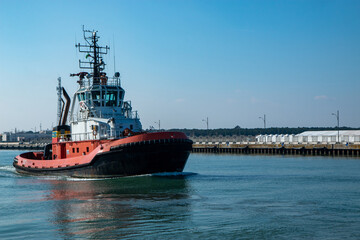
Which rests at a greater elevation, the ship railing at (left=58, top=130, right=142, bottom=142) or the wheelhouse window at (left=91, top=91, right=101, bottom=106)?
the wheelhouse window at (left=91, top=91, right=101, bottom=106)

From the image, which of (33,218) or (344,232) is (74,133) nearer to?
(33,218)

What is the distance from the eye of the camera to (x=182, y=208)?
71.8ft

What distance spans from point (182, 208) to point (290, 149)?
5431 cm

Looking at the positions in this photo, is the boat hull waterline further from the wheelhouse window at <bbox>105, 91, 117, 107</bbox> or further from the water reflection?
the wheelhouse window at <bbox>105, 91, 117, 107</bbox>

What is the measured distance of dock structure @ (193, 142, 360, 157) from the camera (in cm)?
6525

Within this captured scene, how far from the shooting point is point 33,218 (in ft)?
66.9

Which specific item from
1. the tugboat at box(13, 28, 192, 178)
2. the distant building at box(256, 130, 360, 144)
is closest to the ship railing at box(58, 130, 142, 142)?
the tugboat at box(13, 28, 192, 178)

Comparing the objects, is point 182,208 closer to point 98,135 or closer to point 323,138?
point 98,135

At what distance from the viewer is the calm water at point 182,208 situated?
17391 mm

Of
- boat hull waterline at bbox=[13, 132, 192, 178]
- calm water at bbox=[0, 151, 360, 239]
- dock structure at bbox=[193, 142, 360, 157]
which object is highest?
boat hull waterline at bbox=[13, 132, 192, 178]

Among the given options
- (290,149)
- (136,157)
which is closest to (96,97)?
(136,157)

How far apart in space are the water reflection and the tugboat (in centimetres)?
100

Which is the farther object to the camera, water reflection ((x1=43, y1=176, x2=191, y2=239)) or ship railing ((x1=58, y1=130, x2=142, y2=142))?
ship railing ((x1=58, y1=130, x2=142, y2=142))

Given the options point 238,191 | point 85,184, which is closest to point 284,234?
point 238,191
